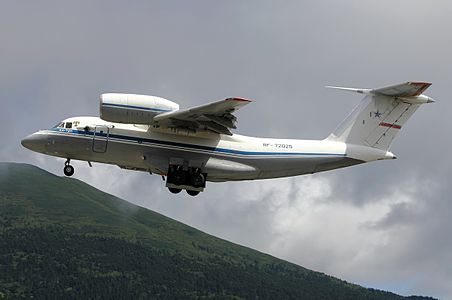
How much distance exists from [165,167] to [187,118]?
5.95 ft

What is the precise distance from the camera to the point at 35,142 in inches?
918

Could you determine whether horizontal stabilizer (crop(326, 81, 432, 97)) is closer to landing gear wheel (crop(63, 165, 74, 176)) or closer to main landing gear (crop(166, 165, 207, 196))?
main landing gear (crop(166, 165, 207, 196))

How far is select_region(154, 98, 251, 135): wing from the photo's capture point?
69.9 feet

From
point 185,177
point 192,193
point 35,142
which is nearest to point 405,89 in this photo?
point 185,177

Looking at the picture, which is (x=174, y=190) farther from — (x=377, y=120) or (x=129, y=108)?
(x=377, y=120)

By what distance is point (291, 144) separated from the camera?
24.1m

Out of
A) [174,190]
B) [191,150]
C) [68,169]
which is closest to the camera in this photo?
[191,150]

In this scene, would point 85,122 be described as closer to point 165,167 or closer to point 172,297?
point 165,167

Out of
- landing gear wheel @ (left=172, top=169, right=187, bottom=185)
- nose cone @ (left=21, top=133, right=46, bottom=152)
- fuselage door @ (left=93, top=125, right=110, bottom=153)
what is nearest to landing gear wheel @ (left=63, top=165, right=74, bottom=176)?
nose cone @ (left=21, top=133, right=46, bottom=152)

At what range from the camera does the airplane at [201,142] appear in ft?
72.9

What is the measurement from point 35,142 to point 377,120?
34.5 feet

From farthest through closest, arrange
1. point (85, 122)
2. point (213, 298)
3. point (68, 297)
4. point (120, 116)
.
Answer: point (213, 298)
point (68, 297)
point (85, 122)
point (120, 116)

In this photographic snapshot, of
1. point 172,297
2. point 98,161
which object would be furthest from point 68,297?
point 98,161

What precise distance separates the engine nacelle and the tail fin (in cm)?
608
